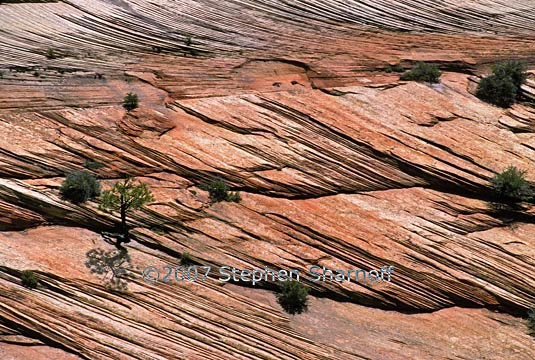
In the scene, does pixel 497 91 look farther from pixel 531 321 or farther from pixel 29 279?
pixel 29 279

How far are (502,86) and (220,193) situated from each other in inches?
625

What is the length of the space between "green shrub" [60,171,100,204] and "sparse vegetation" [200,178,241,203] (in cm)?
455

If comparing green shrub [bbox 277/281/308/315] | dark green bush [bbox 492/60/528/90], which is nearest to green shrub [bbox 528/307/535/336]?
green shrub [bbox 277/281/308/315]

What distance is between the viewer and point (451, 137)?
31.1m

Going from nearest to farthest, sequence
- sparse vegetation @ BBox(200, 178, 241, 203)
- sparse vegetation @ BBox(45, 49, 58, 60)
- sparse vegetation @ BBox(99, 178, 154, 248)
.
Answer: sparse vegetation @ BBox(99, 178, 154, 248), sparse vegetation @ BBox(200, 178, 241, 203), sparse vegetation @ BBox(45, 49, 58, 60)

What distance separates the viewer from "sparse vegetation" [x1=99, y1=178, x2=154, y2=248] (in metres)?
24.9

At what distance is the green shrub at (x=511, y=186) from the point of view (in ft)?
95.2

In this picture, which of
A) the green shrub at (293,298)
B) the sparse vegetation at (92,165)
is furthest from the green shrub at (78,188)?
the green shrub at (293,298)

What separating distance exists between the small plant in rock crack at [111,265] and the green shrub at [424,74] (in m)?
17.1

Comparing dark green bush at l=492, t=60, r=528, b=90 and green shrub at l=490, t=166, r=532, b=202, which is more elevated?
dark green bush at l=492, t=60, r=528, b=90

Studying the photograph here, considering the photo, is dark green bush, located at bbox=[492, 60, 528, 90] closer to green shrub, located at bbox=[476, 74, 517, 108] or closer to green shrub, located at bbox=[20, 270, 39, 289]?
green shrub, located at bbox=[476, 74, 517, 108]

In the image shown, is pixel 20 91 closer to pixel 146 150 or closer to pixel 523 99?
pixel 146 150

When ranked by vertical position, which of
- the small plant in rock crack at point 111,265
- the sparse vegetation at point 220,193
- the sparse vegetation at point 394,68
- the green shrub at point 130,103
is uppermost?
the sparse vegetation at point 394,68

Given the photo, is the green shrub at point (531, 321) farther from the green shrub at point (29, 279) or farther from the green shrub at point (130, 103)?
the green shrub at point (29, 279)
